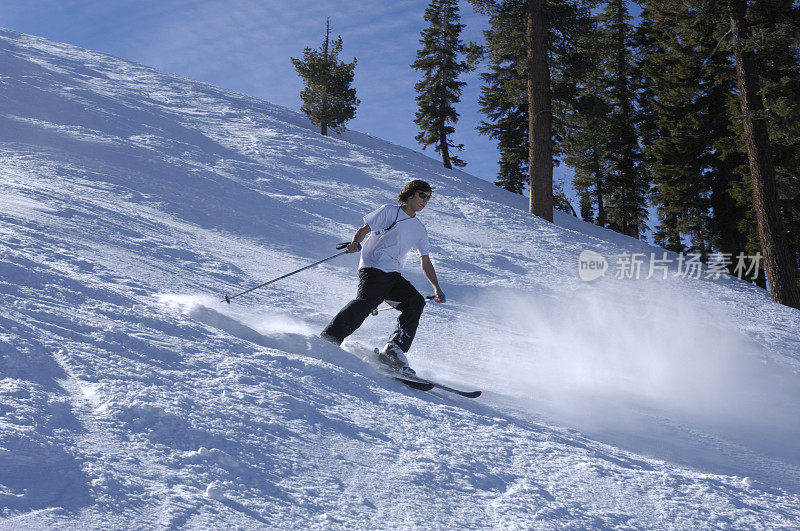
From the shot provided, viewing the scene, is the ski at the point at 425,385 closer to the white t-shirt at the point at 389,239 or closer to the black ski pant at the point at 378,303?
the black ski pant at the point at 378,303

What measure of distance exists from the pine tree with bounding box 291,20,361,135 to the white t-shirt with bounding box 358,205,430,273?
1002 inches

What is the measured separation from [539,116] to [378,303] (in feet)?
42.2

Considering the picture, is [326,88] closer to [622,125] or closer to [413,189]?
[622,125]

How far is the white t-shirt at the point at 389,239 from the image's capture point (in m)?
5.10

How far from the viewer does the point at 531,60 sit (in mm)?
16578

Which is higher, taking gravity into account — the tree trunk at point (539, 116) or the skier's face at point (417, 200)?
the tree trunk at point (539, 116)

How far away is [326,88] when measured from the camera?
2944cm

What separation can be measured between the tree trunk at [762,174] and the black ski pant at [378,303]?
1127 centimetres

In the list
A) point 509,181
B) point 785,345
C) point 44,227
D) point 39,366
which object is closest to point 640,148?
point 509,181

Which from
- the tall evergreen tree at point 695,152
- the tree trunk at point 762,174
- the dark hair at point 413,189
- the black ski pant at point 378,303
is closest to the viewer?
the black ski pant at point 378,303

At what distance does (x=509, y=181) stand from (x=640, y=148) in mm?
8037

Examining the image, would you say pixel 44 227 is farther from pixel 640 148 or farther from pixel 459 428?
pixel 640 148

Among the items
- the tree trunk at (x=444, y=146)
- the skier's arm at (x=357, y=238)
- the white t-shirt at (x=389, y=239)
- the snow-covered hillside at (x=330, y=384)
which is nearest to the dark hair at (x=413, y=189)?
the white t-shirt at (x=389, y=239)

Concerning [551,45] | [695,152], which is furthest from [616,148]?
[551,45]
